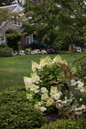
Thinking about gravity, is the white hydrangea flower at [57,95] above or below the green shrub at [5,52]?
above

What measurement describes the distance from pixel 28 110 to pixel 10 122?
435mm

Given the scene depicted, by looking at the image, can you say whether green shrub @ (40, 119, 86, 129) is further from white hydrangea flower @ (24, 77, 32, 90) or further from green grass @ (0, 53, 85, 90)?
white hydrangea flower @ (24, 77, 32, 90)

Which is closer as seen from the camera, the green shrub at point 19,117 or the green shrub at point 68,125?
the green shrub at point 68,125

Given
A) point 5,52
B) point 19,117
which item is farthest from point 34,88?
point 5,52

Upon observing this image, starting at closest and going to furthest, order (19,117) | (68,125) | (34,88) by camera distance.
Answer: (68,125) < (19,117) < (34,88)

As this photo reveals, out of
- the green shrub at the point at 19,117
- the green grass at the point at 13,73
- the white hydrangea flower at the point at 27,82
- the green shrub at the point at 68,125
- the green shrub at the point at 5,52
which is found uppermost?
the green shrub at the point at 68,125

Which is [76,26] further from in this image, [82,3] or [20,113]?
[20,113]

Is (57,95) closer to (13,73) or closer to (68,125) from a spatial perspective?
(68,125)

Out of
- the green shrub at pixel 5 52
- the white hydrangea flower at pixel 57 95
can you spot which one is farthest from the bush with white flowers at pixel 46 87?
the green shrub at pixel 5 52

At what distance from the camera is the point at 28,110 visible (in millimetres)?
3559

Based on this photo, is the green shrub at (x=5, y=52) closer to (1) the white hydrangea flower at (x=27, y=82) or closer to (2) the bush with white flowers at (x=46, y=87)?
(2) the bush with white flowers at (x=46, y=87)

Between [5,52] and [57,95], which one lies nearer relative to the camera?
[57,95]

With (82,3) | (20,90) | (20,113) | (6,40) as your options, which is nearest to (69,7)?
(82,3)

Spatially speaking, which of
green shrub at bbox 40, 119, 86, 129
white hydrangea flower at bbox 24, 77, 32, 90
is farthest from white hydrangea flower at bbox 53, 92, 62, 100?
green shrub at bbox 40, 119, 86, 129
